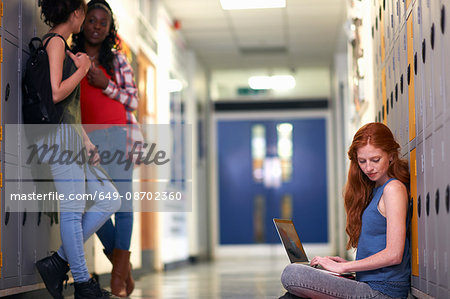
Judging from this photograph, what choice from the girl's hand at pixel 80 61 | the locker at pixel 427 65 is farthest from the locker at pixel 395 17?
the girl's hand at pixel 80 61

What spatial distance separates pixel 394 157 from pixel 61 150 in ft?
4.56

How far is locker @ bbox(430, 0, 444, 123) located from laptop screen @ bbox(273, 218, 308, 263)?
635 millimetres

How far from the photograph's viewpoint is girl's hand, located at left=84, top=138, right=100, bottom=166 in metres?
2.82

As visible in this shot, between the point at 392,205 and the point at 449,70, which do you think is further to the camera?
the point at 392,205

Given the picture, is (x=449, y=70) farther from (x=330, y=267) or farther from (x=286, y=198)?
(x=286, y=198)

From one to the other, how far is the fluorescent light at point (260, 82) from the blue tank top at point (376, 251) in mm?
7432

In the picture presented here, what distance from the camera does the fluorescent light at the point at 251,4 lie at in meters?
6.11

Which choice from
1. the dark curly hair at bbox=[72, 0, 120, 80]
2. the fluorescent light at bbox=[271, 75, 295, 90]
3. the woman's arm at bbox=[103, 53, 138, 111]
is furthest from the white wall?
the dark curly hair at bbox=[72, 0, 120, 80]

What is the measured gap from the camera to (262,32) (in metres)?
7.15

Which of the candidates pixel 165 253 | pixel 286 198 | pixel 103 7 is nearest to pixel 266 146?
pixel 286 198

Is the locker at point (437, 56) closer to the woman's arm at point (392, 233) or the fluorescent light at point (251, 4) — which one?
the woman's arm at point (392, 233)

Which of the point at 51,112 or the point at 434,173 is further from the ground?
the point at 51,112

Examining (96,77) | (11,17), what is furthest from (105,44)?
(11,17)

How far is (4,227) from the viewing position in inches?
104
